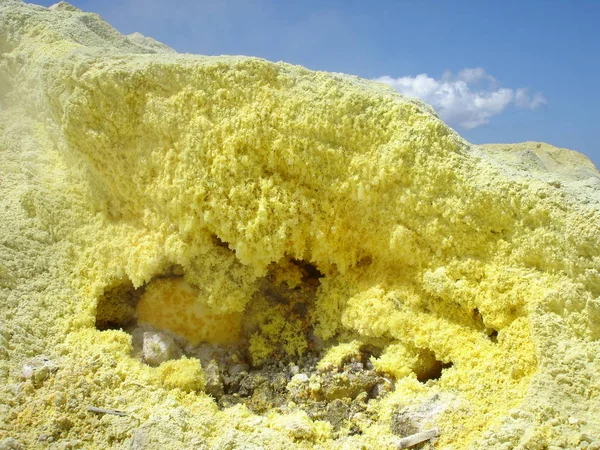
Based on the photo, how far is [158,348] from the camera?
430cm

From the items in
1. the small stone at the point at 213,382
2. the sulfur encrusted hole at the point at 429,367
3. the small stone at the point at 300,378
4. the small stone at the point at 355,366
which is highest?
the sulfur encrusted hole at the point at 429,367

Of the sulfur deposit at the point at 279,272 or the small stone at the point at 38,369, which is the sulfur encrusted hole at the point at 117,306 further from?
the small stone at the point at 38,369

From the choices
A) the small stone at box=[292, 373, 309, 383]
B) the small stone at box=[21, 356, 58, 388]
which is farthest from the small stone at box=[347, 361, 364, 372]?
the small stone at box=[21, 356, 58, 388]

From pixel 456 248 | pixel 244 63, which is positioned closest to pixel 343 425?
pixel 456 248

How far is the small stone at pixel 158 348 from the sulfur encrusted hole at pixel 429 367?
2.01 meters

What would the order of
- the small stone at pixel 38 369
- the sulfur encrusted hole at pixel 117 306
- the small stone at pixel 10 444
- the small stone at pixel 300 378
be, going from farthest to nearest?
the sulfur encrusted hole at pixel 117 306 → the small stone at pixel 300 378 → the small stone at pixel 38 369 → the small stone at pixel 10 444

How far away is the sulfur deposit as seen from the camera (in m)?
3.57

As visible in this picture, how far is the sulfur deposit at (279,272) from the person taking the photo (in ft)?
11.7

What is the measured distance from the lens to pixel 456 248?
13.6 feet

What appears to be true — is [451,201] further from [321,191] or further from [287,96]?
[287,96]

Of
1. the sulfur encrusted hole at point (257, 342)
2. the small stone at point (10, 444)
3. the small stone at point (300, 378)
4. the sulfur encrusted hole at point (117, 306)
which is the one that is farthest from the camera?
the sulfur encrusted hole at point (117, 306)

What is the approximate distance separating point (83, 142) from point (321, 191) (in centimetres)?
232

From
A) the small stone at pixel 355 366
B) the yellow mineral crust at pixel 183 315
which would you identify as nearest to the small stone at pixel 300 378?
the small stone at pixel 355 366

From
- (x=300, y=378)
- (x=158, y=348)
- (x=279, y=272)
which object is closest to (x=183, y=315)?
(x=158, y=348)
